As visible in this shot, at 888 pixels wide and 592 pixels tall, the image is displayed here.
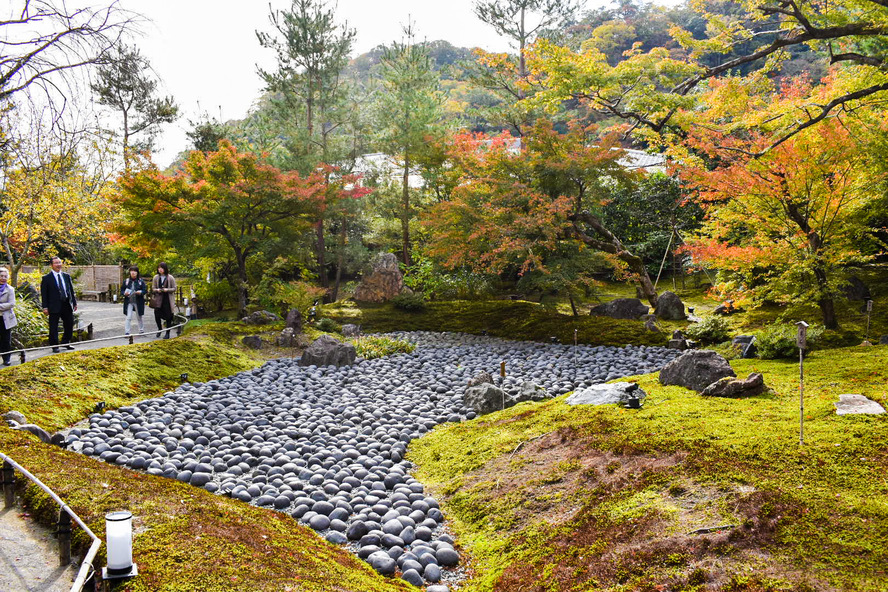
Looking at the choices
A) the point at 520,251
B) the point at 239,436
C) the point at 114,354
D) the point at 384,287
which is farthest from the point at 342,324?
the point at 239,436

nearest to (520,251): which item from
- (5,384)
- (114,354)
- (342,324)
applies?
(342,324)

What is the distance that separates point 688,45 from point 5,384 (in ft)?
27.3

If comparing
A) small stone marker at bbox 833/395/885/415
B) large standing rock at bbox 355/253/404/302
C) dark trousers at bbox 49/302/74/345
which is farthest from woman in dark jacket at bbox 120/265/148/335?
small stone marker at bbox 833/395/885/415

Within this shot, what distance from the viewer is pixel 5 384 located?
5.25 m

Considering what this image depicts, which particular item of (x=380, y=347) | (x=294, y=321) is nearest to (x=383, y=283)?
(x=294, y=321)

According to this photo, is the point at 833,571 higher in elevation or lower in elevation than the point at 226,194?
lower

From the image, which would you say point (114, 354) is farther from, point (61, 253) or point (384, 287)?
point (61, 253)

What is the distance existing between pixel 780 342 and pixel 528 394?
11.0 feet

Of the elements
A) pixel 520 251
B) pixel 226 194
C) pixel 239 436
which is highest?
pixel 226 194

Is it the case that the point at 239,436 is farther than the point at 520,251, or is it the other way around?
the point at 520,251

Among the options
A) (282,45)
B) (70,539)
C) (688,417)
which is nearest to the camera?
(70,539)

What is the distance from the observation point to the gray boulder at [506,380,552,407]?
5992 mm

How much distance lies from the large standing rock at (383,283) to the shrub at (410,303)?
1.58 feet

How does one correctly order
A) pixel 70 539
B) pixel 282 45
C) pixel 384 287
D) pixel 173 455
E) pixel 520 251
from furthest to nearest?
1. pixel 282 45
2. pixel 384 287
3. pixel 520 251
4. pixel 173 455
5. pixel 70 539
